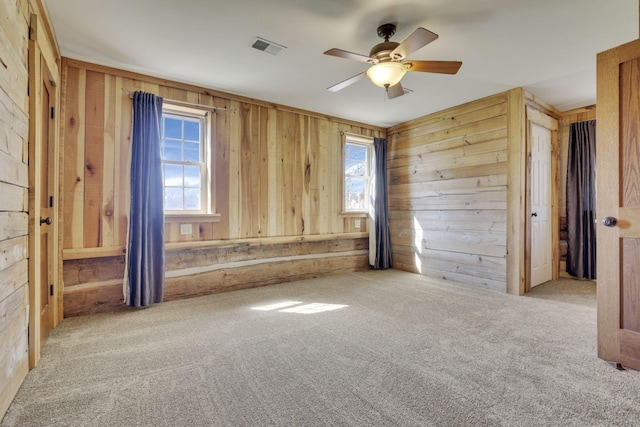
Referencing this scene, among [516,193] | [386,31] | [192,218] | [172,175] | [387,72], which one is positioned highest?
[386,31]

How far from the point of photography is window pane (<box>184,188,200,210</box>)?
355 cm

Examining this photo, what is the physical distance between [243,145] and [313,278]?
2.10 meters

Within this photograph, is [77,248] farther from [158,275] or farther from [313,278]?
[313,278]

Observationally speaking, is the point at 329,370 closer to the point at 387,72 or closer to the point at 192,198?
the point at 387,72

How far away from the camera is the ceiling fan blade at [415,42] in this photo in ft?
6.19

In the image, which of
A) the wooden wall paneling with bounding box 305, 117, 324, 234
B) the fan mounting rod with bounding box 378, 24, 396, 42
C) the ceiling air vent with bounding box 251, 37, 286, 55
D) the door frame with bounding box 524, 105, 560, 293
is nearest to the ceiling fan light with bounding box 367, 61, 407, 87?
the fan mounting rod with bounding box 378, 24, 396, 42

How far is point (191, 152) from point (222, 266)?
55.8 inches

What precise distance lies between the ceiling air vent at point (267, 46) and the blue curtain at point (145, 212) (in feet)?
4.30

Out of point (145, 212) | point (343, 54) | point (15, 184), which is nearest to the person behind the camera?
point (15, 184)

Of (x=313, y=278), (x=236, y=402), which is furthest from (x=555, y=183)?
(x=236, y=402)

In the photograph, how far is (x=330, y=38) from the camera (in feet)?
8.28

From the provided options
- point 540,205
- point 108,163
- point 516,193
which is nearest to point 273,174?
Answer: point 108,163

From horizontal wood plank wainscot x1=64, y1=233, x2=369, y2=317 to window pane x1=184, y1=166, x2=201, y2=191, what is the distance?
703mm

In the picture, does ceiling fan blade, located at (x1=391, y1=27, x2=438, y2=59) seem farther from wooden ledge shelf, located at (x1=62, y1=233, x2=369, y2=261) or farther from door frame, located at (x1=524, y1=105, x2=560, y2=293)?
wooden ledge shelf, located at (x1=62, y1=233, x2=369, y2=261)
